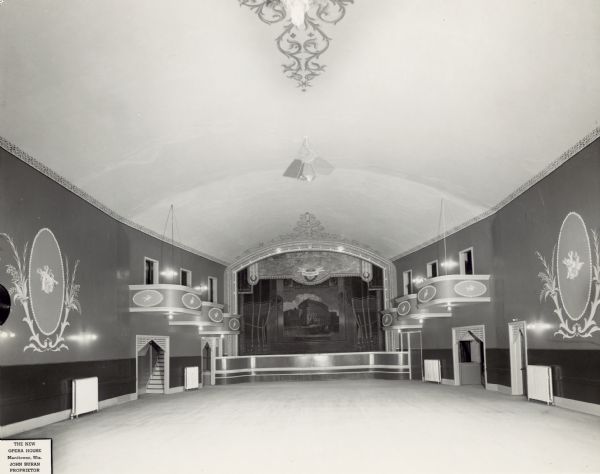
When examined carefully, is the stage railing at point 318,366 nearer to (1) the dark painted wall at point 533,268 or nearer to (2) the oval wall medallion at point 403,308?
(2) the oval wall medallion at point 403,308

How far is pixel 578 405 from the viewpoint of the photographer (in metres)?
10.3

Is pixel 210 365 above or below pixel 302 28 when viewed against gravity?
below

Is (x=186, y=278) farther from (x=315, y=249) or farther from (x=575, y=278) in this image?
(x=575, y=278)

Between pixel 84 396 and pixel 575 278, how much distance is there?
9163 mm

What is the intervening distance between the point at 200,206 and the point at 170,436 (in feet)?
26.3

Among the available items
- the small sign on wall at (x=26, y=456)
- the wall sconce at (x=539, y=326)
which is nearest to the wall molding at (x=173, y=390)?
the wall sconce at (x=539, y=326)

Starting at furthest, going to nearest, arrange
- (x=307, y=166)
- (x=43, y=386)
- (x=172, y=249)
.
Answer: (x=172, y=249), (x=307, y=166), (x=43, y=386)

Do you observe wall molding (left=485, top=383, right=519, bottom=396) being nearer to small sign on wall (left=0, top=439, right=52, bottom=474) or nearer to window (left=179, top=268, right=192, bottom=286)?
window (left=179, top=268, right=192, bottom=286)

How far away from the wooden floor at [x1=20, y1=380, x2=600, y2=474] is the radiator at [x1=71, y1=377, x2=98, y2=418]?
0.79 ft

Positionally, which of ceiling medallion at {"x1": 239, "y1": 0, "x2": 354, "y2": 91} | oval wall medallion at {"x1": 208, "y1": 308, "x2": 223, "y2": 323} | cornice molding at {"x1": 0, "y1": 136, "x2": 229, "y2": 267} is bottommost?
oval wall medallion at {"x1": 208, "y1": 308, "x2": 223, "y2": 323}

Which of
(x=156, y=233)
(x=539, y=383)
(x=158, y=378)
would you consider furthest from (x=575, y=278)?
(x=158, y=378)

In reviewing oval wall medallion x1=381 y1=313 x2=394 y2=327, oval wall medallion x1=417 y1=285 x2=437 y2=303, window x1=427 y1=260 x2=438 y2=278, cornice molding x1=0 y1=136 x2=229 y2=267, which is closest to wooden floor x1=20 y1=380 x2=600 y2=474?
oval wall medallion x1=417 y1=285 x2=437 y2=303

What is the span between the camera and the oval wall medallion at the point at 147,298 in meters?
14.4

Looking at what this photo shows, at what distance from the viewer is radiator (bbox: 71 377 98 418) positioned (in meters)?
11.1
